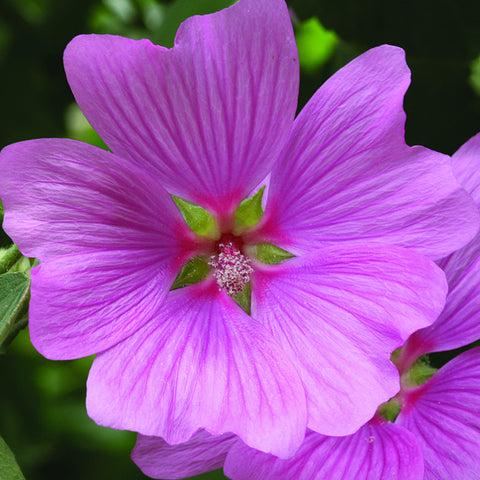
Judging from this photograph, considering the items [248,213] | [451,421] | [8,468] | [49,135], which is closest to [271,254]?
[248,213]

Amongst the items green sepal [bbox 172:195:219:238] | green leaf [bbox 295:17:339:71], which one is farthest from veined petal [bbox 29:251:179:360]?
green leaf [bbox 295:17:339:71]

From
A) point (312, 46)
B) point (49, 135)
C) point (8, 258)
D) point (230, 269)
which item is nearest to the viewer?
point (8, 258)

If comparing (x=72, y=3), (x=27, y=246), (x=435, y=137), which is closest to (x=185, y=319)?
(x=27, y=246)

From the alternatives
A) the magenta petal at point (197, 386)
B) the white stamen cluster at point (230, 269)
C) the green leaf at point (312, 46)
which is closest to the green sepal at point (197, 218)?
the white stamen cluster at point (230, 269)

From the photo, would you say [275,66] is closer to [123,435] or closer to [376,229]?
[376,229]

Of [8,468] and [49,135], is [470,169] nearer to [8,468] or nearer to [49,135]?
[8,468]

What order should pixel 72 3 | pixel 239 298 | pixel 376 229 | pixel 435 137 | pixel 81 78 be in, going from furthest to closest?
pixel 72 3, pixel 435 137, pixel 239 298, pixel 376 229, pixel 81 78
